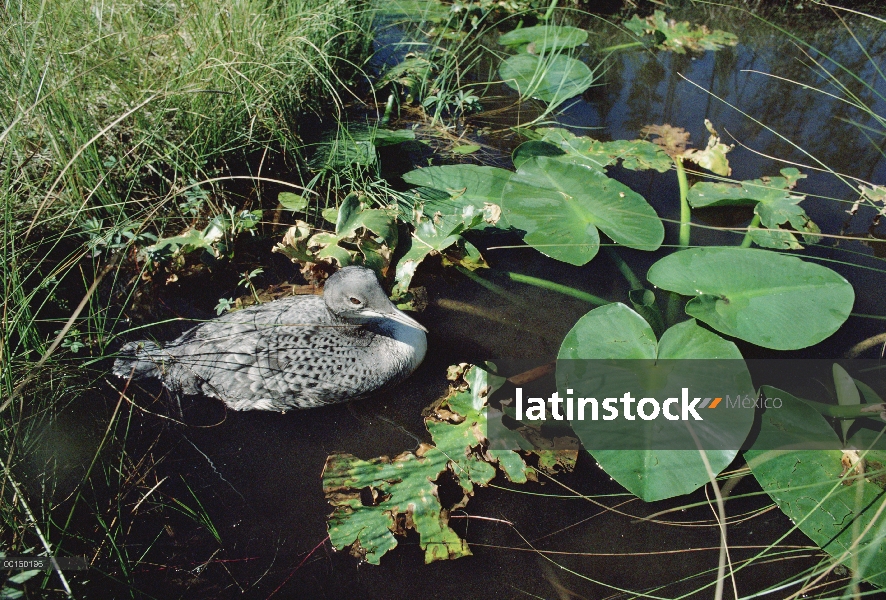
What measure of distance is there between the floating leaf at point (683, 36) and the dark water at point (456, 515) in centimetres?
250

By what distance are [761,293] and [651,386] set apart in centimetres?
82

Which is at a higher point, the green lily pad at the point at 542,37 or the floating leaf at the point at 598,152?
the green lily pad at the point at 542,37

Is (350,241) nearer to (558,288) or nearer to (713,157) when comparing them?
(558,288)

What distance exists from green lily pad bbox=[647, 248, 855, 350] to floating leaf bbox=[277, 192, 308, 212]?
2198 mm

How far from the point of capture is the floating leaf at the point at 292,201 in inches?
149

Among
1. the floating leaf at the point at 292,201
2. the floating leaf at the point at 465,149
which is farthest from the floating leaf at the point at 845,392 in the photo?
the floating leaf at the point at 292,201

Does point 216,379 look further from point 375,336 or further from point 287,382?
point 375,336

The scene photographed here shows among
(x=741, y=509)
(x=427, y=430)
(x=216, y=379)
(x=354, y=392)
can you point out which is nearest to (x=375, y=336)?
(x=354, y=392)

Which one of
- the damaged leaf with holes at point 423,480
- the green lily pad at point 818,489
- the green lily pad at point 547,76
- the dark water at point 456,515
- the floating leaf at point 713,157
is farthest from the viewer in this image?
the green lily pad at point 547,76

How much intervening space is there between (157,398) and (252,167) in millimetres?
1785

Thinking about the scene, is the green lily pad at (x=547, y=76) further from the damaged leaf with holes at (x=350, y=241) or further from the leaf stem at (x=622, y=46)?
the damaged leaf with holes at (x=350, y=241)

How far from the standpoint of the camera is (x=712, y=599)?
2.27 metres

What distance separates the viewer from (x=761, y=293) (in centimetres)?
296

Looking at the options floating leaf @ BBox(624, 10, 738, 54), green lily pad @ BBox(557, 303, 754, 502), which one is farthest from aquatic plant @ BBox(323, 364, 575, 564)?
floating leaf @ BBox(624, 10, 738, 54)
